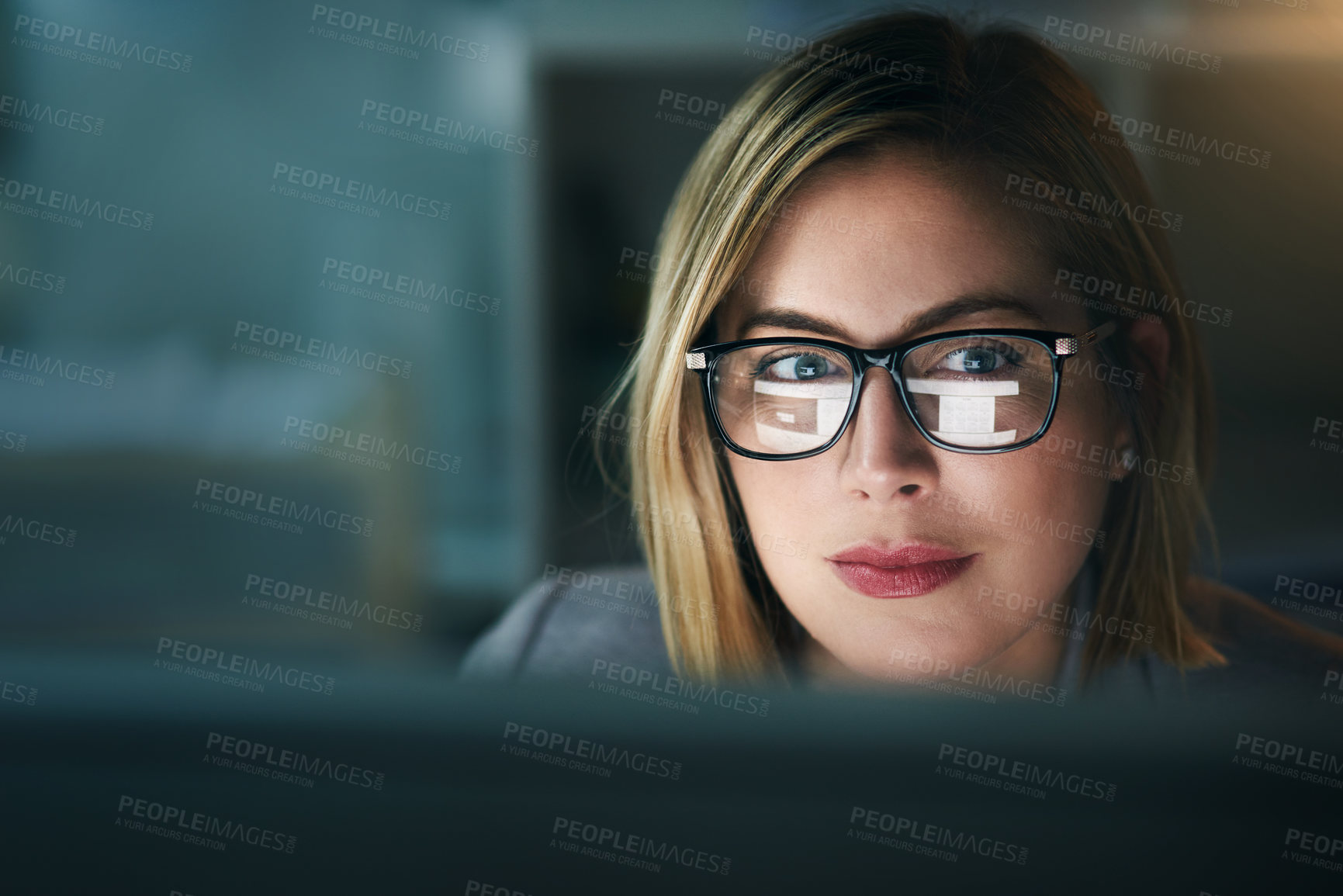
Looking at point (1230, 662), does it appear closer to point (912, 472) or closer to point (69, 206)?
point (912, 472)

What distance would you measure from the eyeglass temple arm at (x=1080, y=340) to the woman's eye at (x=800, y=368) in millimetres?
259

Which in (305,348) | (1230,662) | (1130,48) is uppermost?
(1130,48)

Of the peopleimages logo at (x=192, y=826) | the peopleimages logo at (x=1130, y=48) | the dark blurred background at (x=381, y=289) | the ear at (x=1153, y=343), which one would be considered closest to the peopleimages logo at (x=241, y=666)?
the dark blurred background at (x=381, y=289)

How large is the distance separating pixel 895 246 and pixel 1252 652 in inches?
28.8

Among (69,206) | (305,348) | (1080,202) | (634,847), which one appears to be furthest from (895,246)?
(69,206)

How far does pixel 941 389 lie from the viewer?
38.7 inches

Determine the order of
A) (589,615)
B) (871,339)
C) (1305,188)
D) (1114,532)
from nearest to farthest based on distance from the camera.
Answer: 1. (871,339)
2. (1114,532)
3. (1305,188)
4. (589,615)

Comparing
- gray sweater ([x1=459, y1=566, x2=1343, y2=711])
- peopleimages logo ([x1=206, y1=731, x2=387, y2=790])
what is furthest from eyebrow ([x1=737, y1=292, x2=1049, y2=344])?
peopleimages logo ([x1=206, y1=731, x2=387, y2=790])

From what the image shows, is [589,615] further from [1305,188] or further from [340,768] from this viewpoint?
[1305,188]

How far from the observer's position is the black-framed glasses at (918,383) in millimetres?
975

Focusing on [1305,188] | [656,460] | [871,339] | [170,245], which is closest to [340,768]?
[656,460]

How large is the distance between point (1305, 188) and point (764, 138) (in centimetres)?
80

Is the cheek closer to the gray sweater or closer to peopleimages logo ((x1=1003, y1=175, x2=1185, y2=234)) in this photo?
the gray sweater

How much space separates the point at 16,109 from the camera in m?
1.62
